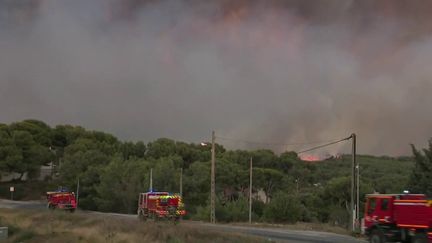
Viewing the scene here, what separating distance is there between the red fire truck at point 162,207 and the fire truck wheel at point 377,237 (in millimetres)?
19534

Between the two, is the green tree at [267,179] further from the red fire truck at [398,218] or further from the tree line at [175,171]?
the red fire truck at [398,218]

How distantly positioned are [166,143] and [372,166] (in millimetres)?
46815

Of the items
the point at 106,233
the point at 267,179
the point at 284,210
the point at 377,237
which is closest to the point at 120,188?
the point at 267,179

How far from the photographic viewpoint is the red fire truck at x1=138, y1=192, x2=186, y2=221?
4772 centimetres

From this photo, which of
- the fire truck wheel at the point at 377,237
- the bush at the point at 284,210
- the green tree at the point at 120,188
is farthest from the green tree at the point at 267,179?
the fire truck wheel at the point at 377,237

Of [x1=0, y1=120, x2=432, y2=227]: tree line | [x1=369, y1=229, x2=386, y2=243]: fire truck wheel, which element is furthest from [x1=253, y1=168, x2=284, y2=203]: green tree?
[x1=369, y1=229, x2=386, y2=243]: fire truck wheel

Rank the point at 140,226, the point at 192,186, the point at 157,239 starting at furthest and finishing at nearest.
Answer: the point at 192,186, the point at 140,226, the point at 157,239

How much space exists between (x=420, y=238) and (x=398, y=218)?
2.48m

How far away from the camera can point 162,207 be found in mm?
48188

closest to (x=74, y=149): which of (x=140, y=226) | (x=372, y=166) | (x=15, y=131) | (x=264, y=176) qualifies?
(x=15, y=131)

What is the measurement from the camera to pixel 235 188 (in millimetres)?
103438

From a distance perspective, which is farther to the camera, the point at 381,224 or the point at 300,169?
the point at 300,169

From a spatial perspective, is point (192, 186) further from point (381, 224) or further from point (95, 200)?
point (381, 224)

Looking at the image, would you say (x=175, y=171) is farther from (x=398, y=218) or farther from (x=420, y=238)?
(x=420, y=238)
